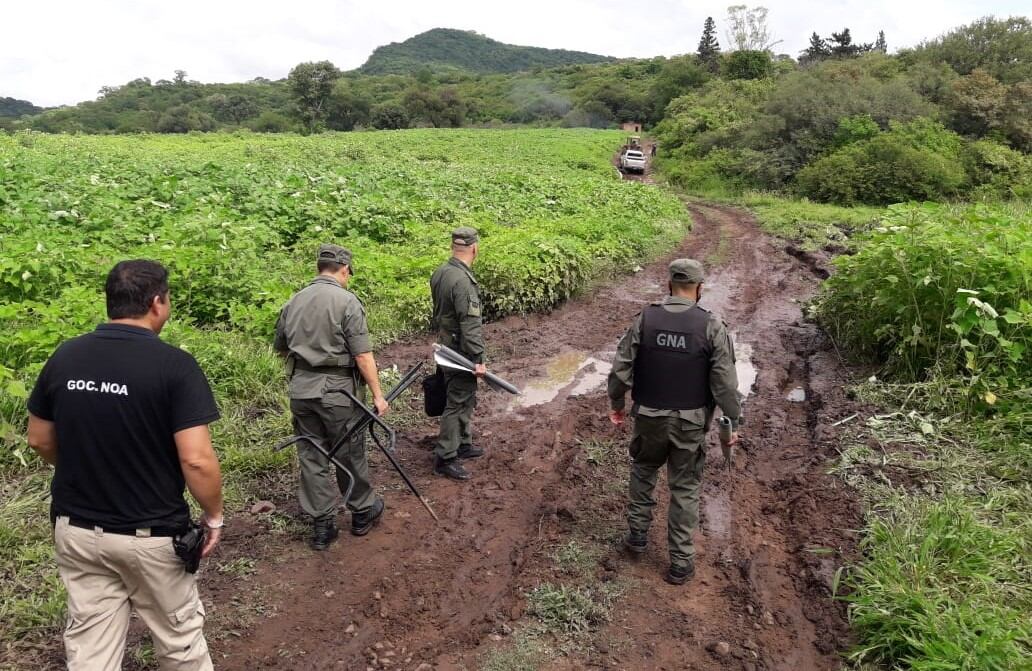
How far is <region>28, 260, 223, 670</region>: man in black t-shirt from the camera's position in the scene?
8.27 ft

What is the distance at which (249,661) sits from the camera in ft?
11.3

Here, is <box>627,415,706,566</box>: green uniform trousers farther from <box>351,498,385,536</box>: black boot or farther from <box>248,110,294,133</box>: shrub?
<box>248,110,294,133</box>: shrub

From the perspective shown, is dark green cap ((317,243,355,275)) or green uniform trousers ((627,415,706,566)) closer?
green uniform trousers ((627,415,706,566))

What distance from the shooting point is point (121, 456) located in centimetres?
258

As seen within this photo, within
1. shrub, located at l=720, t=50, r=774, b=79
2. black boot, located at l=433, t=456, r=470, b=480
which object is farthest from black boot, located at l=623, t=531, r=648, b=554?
shrub, located at l=720, t=50, r=774, b=79

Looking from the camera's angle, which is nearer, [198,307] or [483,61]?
[198,307]

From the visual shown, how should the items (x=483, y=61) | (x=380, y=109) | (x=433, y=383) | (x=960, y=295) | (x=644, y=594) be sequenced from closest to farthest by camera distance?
(x=644, y=594), (x=433, y=383), (x=960, y=295), (x=380, y=109), (x=483, y=61)

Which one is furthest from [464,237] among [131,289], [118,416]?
[118,416]

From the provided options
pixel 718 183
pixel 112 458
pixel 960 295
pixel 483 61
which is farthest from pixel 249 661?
pixel 483 61

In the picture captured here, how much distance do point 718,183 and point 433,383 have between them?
25.8 metres

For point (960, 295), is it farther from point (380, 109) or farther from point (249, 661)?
point (380, 109)

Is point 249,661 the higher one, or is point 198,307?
point 198,307

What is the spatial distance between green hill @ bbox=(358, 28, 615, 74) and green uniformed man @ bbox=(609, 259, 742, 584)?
180098 millimetres

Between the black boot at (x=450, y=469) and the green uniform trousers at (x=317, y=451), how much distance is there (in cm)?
106
